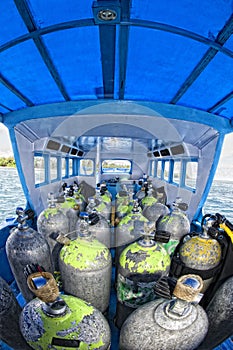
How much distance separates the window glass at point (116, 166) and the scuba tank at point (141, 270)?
21.2 feet

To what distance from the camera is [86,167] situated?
7.80 metres

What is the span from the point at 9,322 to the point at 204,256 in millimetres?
1159

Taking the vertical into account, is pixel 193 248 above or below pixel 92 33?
below

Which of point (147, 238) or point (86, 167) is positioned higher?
point (86, 167)

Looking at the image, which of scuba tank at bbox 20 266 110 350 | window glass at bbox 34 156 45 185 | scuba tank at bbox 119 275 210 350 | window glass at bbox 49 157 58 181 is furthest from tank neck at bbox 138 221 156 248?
window glass at bbox 49 157 58 181

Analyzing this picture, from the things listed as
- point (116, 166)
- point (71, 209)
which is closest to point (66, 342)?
point (71, 209)

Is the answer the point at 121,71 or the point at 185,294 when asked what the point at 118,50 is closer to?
the point at 121,71

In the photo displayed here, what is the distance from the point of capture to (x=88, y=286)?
4.01ft

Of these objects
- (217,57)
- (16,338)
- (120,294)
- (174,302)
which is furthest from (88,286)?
(217,57)

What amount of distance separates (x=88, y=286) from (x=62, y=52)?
1.33 metres

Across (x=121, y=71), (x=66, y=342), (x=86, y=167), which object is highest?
(x=121, y=71)

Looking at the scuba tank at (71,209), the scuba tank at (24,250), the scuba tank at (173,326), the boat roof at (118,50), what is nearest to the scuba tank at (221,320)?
the scuba tank at (173,326)

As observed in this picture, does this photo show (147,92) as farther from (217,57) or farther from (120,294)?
(120,294)

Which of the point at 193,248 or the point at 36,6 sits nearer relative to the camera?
the point at 36,6
